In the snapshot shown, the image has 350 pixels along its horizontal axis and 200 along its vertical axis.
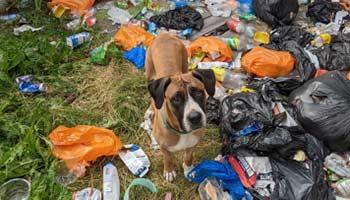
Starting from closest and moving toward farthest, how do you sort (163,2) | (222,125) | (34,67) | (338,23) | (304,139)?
(304,139) → (222,125) → (34,67) → (338,23) → (163,2)

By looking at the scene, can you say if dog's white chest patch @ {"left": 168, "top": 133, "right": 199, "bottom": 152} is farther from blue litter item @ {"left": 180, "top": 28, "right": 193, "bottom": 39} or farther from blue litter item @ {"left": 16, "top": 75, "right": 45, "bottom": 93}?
blue litter item @ {"left": 180, "top": 28, "right": 193, "bottom": 39}

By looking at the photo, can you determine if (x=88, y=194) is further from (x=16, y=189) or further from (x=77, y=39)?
(x=77, y=39)

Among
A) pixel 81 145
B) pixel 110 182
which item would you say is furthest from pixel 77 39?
pixel 110 182

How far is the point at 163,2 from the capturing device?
5.84 metres

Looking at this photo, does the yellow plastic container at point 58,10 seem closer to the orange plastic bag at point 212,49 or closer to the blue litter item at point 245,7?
the orange plastic bag at point 212,49

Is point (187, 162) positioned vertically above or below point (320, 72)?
below

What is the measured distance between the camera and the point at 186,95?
2.82 metres

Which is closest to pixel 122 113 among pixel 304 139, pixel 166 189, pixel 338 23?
pixel 166 189

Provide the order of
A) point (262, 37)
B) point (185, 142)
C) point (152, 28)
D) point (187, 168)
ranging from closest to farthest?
point (185, 142), point (187, 168), point (262, 37), point (152, 28)

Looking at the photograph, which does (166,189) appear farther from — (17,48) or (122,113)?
(17,48)

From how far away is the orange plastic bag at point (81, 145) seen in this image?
11.5 feet

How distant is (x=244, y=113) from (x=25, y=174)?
1.91m

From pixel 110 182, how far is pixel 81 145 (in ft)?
1.43

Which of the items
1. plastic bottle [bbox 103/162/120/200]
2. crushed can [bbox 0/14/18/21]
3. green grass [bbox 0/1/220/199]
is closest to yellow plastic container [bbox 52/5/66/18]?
green grass [bbox 0/1/220/199]
